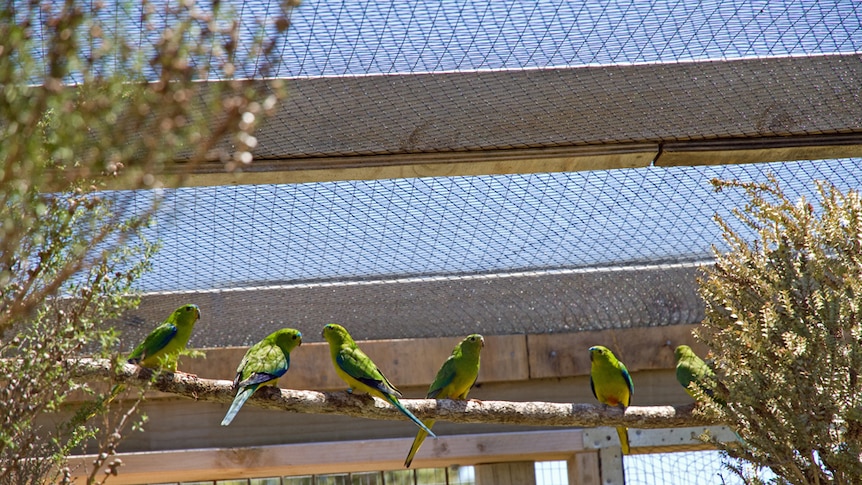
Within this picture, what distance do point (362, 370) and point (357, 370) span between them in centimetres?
3

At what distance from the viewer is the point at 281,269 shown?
12.0 ft

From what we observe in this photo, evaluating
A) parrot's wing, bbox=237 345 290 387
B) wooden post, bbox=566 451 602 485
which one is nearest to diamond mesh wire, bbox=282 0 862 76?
parrot's wing, bbox=237 345 290 387

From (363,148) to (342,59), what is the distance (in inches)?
10.6

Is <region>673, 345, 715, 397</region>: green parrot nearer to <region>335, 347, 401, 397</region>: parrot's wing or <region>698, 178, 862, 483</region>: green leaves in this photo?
<region>698, 178, 862, 483</region>: green leaves

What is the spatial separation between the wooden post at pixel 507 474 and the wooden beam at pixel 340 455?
0.21 ft

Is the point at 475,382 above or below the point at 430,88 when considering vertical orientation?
below

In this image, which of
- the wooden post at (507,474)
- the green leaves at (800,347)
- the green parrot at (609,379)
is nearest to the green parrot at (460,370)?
the wooden post at (507,474)

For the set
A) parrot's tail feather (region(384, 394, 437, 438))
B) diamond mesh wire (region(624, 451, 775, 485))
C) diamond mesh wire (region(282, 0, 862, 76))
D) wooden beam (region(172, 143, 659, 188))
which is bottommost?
diamond mesh wire (region(624, 451, 775, 485))

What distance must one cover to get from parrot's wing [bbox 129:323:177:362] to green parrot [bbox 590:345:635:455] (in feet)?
5.70

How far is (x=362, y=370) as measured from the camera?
11.1 feet

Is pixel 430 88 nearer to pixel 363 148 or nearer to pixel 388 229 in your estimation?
pixel 363 148

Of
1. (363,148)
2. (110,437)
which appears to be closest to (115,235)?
(110,437)

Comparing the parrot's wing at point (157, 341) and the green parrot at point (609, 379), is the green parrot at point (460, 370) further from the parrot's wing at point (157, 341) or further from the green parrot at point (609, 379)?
the parrot's wing at point (157, 341)

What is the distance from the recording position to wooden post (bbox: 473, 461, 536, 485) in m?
3.72
